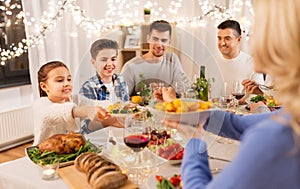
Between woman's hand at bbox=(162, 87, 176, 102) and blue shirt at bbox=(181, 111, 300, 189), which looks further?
woman's hand at bbox=(162, 87, 176, 102)

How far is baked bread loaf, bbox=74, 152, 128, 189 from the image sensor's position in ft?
3.42

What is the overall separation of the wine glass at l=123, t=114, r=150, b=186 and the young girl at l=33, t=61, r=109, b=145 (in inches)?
11.3

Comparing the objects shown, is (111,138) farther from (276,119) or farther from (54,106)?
(276,119)

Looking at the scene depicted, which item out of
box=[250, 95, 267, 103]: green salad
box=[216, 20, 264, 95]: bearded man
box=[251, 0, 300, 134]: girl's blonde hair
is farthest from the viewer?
box=[216, 20, 264, 95]: bearded man

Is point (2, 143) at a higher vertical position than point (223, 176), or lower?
lower

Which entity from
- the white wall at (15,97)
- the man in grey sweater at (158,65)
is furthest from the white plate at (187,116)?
the white wall at (15,97)

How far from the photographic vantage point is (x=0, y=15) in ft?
11.2

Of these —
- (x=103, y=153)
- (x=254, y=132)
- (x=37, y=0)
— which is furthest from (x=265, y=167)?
(x=37, y=0)

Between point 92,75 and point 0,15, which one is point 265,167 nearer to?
point 92,75

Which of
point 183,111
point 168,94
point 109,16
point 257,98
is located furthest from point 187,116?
point 109,16

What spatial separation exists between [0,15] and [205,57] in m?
2.69

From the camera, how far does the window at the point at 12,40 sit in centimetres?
344

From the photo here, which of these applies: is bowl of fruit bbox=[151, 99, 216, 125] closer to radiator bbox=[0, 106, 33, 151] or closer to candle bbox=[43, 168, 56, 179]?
candle bbox=[43, 168, 56, 179]

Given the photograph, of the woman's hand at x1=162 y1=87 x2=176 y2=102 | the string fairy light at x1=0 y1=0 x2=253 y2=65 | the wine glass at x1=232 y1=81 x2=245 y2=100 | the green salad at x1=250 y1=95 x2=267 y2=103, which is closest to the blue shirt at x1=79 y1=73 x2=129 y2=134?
the woman's hand at x1=162 y1=87 x2=176 y2=102
